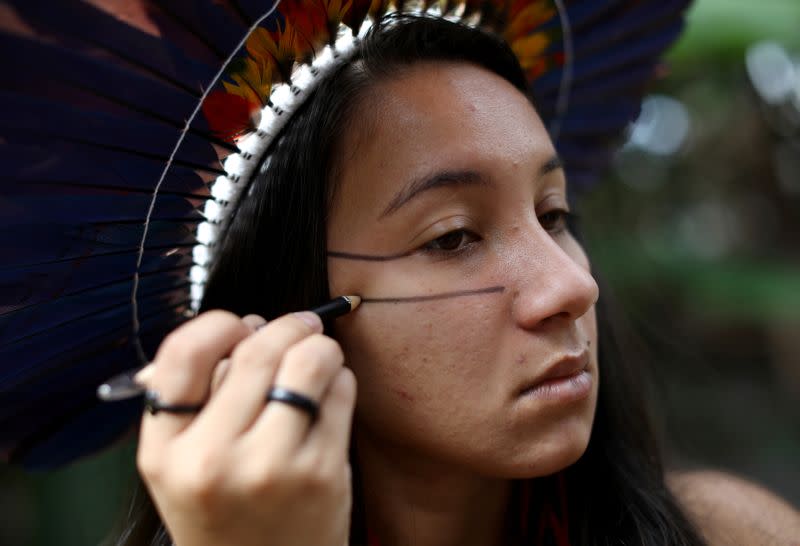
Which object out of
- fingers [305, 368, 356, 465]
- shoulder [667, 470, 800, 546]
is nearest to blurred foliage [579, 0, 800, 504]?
shoulder [667, 470, 800, 546]

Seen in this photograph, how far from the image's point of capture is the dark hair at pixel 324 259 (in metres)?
1.46

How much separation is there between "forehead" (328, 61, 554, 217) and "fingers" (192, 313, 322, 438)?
Result: 0.43 metres

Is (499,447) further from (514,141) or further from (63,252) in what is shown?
(63,252)

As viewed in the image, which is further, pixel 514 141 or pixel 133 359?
pixel 133 359

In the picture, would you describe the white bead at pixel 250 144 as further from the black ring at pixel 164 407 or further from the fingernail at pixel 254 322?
the black ring at pixel 164 407

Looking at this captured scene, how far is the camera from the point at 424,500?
1.56 meters

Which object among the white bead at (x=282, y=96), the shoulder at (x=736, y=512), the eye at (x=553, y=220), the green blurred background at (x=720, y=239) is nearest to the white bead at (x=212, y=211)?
the white bead at (x=282, y=96)

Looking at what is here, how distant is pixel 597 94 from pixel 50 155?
157cm

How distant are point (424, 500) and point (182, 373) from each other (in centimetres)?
73

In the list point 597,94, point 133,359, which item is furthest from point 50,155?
point 597,94

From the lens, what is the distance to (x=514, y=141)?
1.43 m

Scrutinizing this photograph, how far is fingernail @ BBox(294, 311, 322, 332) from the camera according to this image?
3.88 feet

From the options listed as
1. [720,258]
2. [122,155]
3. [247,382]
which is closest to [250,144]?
[122,155]

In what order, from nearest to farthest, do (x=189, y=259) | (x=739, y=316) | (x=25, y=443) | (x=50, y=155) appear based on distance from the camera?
(x=50, y=155), (x=189, y=259), (x=25, y=443), (x=739, y=316)
